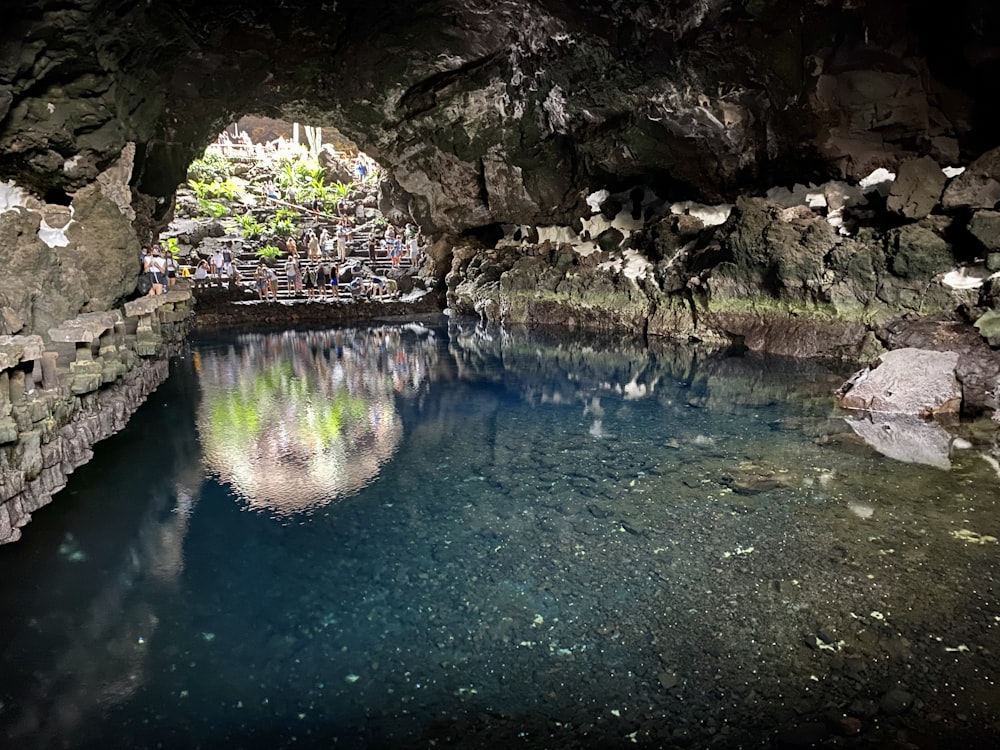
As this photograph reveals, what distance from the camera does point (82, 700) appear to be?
298 cm

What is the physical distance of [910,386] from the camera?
25.5 ft

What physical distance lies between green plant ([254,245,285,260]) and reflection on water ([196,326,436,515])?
10.7 m

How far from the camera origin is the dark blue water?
2.81 meters

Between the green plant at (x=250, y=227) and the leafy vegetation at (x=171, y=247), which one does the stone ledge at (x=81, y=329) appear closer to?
the leafy vegetation at (x=171, y=247)

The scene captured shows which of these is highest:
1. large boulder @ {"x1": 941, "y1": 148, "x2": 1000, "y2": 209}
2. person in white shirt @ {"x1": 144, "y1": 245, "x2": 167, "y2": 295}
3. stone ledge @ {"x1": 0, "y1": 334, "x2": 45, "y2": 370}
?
large boulder @ {"x1": 941, "y1": 148, "x2": 1000, "y2": 209}

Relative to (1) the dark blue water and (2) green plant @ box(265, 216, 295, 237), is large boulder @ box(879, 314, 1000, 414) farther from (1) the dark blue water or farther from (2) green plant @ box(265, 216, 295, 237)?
(2) green plant @ box(265, 216, 295, 237)

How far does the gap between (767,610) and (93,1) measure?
850 cm

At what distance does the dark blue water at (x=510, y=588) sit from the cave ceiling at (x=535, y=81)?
4492mm

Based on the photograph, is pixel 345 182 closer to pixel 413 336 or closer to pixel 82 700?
pixel 413 336

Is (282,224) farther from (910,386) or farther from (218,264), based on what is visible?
(910,386)

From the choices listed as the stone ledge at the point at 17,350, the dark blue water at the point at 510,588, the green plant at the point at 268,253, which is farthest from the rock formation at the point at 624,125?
the green plant at the point at 268,253

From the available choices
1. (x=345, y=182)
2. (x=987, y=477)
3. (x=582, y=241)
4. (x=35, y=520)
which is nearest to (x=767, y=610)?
(x=987, y=477)

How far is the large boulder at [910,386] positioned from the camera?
298 inches

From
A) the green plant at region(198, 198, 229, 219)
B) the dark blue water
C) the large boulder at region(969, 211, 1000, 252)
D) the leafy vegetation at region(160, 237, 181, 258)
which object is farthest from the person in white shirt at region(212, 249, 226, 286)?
the large boulder at region(969, 211, 1000, 252)
